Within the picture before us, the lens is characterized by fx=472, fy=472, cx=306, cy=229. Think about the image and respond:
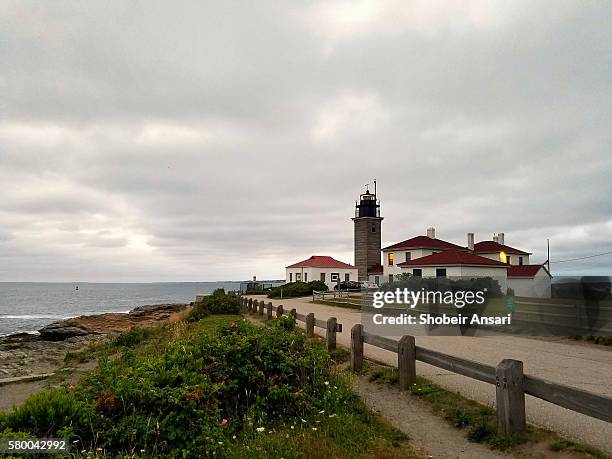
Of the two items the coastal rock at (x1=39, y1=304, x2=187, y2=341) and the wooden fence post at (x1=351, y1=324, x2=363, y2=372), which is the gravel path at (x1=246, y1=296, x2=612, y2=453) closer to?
the wooden fence post at (x1=351, y1=324, x2=363, y2=372)

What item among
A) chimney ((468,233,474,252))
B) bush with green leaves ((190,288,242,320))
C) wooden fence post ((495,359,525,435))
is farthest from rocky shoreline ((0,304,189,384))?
chimney ((468,233,474,252))

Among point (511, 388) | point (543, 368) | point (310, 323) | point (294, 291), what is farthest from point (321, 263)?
point (511, 388)

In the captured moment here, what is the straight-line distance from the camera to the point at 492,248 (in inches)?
2023

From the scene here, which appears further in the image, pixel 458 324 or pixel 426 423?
pixel 458 324

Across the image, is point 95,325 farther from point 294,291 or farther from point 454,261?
point 454,261

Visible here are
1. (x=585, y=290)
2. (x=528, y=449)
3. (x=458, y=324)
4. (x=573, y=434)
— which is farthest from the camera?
(x=458, y=324)

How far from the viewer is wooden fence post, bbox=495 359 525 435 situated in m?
5.51

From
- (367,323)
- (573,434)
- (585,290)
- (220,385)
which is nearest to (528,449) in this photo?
(573,434)

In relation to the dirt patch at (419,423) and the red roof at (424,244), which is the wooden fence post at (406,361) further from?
the red roof at (424,244)

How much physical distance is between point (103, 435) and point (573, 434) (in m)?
5.36

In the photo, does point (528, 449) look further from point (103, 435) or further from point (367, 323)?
point (367, 323)

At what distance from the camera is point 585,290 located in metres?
15.9

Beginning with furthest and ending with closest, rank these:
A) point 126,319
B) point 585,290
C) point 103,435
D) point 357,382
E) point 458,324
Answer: point 126,319, point 458,324, point 585,290, point 357,382, point 103,435

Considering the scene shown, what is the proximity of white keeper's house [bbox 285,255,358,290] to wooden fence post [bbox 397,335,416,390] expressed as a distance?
158 ft
